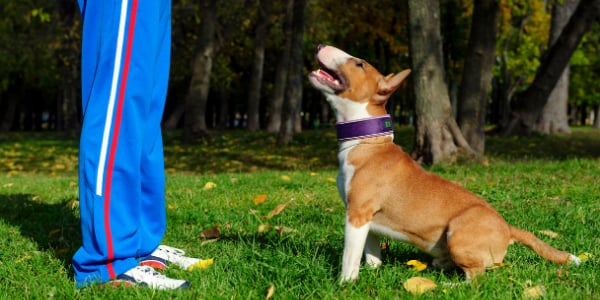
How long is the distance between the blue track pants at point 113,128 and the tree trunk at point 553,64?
1256cm

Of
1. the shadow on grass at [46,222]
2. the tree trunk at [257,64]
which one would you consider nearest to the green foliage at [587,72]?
the tree trunk at [257,64]

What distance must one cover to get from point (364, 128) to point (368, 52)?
3263cm

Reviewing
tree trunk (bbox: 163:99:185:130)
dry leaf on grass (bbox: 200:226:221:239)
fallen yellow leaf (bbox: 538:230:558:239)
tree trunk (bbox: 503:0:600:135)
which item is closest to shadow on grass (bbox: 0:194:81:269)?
dry leaf on grass (bbox: 200:226:221:239)

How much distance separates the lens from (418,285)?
11.0 ft

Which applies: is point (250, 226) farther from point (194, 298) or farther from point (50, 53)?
point (50, 53)

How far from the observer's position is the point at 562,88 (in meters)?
24.5

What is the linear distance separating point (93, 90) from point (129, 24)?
A: 0.42 metres

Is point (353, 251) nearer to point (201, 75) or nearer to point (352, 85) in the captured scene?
point (352, 85)

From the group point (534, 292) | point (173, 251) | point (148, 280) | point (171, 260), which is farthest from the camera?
point (173, 251)

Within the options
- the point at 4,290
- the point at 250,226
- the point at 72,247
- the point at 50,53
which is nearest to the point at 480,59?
the point at 250,226

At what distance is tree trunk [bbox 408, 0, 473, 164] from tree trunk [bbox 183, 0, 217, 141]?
1043cm

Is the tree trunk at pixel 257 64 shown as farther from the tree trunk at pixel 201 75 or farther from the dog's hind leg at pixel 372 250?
the dog's hind leg at pixel 372 250

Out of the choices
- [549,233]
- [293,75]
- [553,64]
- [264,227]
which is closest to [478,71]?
[553,64]

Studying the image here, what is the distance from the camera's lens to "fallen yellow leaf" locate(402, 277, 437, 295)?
10.8 feet
